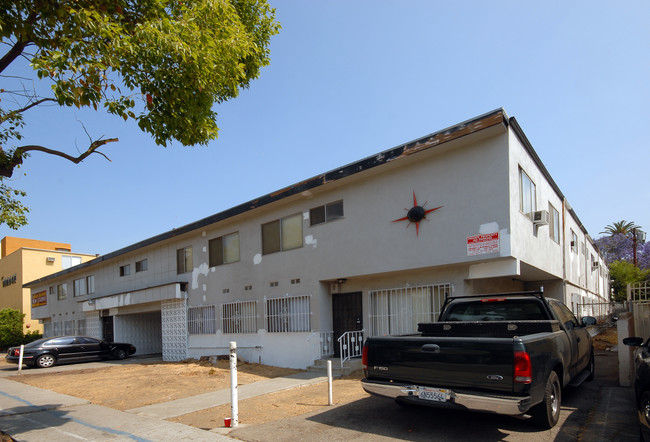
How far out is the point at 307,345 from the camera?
13.2 meters

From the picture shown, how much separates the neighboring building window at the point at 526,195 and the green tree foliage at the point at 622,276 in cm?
3040

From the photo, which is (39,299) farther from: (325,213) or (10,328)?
(325,213)

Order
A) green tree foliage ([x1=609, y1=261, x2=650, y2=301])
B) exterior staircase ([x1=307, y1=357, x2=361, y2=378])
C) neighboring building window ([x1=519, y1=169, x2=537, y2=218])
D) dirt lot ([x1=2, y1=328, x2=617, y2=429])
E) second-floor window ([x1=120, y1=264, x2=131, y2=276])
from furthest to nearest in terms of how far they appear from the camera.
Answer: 1. green tree foliage ([x1=609, y1=261, x2=650, y2=301])
2. second-floor window ([x1=120, y1=264, x2=131, y2=276])
3. exterior staircase ([x1=307, y1=357, x2=361, y2=378])
4. neighboring building window ([x1=519, y1=169, x2=537, y2=218])
5. dirt lot ([x1=2, y1=328, x2=617, y2=429])

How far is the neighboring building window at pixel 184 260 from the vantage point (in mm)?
18734

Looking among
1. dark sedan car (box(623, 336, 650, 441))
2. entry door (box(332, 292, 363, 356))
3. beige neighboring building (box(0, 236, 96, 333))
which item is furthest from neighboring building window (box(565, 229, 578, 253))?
beige neighboring building (box(0, 236, 96, 333))

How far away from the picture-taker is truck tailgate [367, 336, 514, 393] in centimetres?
504

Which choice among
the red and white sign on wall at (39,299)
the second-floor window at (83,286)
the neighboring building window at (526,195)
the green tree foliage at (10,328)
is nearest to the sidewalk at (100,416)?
the neighboring building window at (526,195)

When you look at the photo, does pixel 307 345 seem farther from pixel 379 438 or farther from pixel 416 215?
pixel 379 438

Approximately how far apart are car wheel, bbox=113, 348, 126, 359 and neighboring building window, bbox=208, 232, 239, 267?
25.3 feet

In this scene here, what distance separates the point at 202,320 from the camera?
17.6 m

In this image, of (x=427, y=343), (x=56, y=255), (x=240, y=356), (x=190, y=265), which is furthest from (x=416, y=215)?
(x=56, y=255)

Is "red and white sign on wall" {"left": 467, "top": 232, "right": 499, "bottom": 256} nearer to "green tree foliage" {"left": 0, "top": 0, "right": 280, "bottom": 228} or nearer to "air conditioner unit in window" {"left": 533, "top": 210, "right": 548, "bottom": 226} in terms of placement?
"air conditioner unit in window" {"left": 533, "top": 210, "right": 548, "bottom": 226}

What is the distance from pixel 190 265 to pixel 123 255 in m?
6.53

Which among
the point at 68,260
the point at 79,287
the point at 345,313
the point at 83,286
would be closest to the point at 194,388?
the point at 345,313
